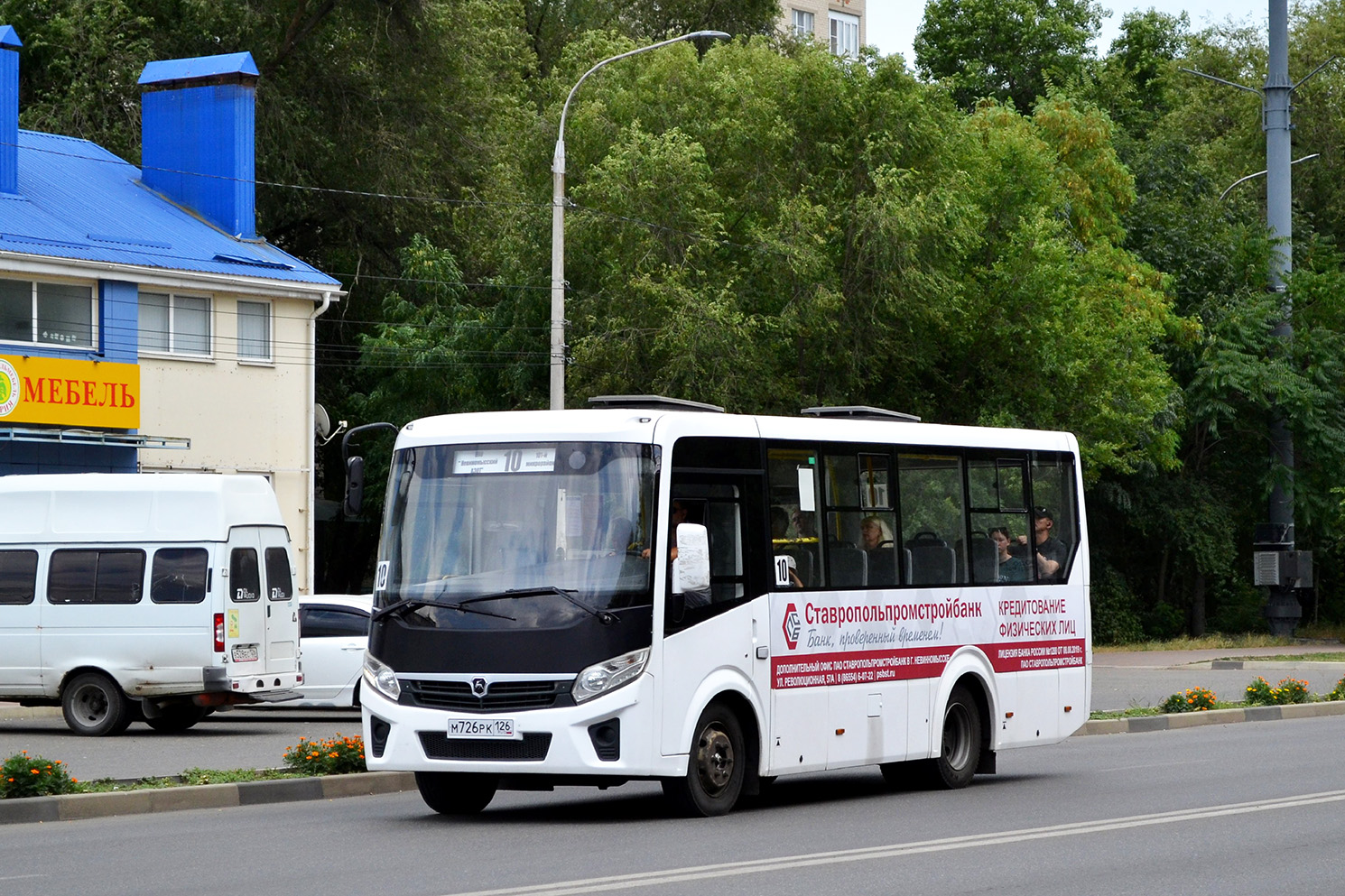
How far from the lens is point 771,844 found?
11188 millimetres

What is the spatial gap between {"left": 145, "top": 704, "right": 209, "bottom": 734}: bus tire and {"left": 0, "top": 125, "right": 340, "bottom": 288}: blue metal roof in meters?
11.8

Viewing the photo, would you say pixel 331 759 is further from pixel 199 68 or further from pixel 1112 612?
pixel 1112 612

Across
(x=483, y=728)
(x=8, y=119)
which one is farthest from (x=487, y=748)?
(x=8, y=119)

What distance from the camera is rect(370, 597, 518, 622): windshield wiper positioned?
12.3 m

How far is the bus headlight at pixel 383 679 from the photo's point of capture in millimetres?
12555

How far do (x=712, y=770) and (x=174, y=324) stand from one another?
77.2 feet

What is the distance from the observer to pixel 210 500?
20.9 metres

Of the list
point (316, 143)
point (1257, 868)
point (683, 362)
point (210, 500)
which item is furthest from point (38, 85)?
point (1257, 868)

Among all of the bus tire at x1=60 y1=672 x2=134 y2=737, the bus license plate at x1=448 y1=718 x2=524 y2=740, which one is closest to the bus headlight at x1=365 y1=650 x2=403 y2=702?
the bus license plate at x1=448 y1=718 x2=524 y2=740

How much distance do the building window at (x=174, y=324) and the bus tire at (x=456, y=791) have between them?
22.0m

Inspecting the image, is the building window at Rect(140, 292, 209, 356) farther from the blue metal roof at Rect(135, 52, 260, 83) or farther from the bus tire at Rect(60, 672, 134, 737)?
the bus tire at Rect(60, 672, 134, 737)

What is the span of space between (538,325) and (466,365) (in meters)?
1.95

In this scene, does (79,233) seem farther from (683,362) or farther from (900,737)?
(900,737)

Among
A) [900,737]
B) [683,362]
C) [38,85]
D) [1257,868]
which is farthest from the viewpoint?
[38,85]
